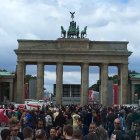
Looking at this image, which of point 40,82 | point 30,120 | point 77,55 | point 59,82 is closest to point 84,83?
point 59,82

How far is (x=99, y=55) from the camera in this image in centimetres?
10388

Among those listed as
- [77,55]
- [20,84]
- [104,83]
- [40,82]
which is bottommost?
[20,84]

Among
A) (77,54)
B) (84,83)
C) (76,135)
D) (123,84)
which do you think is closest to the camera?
(76,135)

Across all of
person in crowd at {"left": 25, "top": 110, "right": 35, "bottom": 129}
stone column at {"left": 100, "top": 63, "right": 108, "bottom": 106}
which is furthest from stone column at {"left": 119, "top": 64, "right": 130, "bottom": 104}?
person in crowd at {"left": 25, "top": 110, "right": 35, "bottom": 129}

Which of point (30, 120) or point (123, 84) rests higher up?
point (123, 84)

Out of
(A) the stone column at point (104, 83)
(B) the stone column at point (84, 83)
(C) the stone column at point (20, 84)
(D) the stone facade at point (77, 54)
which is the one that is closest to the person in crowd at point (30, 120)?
(D) the stone facade at point (77, 54)

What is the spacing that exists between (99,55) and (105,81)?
4.66m

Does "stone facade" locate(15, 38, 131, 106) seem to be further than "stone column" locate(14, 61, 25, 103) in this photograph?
No

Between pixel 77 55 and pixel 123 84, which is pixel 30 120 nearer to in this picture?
pixel 77 55

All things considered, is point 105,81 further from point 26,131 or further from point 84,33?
point 26,131

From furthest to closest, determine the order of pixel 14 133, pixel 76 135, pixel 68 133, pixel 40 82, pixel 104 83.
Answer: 1. pixel 40 82
2. pixel 104 83
3. pixel 14 133
4. pixel 68 133
5. pixel 76 135

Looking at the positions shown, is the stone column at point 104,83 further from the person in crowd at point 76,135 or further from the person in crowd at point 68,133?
the person in crowd at point 76,135

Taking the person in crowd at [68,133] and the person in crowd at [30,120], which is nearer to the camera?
the person in crowd at [68,133]

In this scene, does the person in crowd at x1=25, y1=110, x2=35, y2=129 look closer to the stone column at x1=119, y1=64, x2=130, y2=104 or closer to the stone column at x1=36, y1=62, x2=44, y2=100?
the stone column at x1=36, y1=62, x2=44, y2=100
